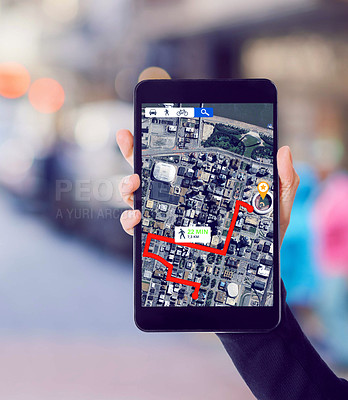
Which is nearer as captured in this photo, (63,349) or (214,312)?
(214,312)

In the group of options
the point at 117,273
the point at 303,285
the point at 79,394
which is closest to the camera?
the point at 79,394

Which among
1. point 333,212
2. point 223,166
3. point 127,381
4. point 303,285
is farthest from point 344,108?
point 223,166

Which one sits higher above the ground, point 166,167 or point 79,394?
point 166,167

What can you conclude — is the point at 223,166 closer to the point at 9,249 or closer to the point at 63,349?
the point at 63,349
